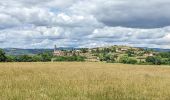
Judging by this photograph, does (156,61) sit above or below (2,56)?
below

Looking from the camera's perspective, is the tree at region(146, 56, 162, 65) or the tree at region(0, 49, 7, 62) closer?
the tree at region(0, 49, 7, 62)

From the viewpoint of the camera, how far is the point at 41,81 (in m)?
16.3

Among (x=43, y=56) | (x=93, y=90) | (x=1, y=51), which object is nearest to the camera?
(x=93, y=90)

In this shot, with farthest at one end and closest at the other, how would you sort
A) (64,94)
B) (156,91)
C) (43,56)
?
(43,56) → (156,91) → (64,94)

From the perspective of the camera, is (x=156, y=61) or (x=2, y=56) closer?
(x=2, y=56)

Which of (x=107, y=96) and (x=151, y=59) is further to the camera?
(x=151, y=59)

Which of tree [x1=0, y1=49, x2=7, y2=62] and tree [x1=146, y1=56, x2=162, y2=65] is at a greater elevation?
tree [x1=0, y1=49, x2=7, y2=62]

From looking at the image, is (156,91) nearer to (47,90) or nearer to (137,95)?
(137,95)

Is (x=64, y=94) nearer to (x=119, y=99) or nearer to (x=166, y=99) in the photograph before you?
(x=119, y=99)

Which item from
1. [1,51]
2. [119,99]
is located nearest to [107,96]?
[119,99]

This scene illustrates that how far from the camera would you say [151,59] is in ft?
325

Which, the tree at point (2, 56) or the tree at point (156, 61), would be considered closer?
the tree at point (2, 56)

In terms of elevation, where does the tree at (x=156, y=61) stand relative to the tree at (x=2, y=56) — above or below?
below

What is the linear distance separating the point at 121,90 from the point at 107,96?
195 centimetres
